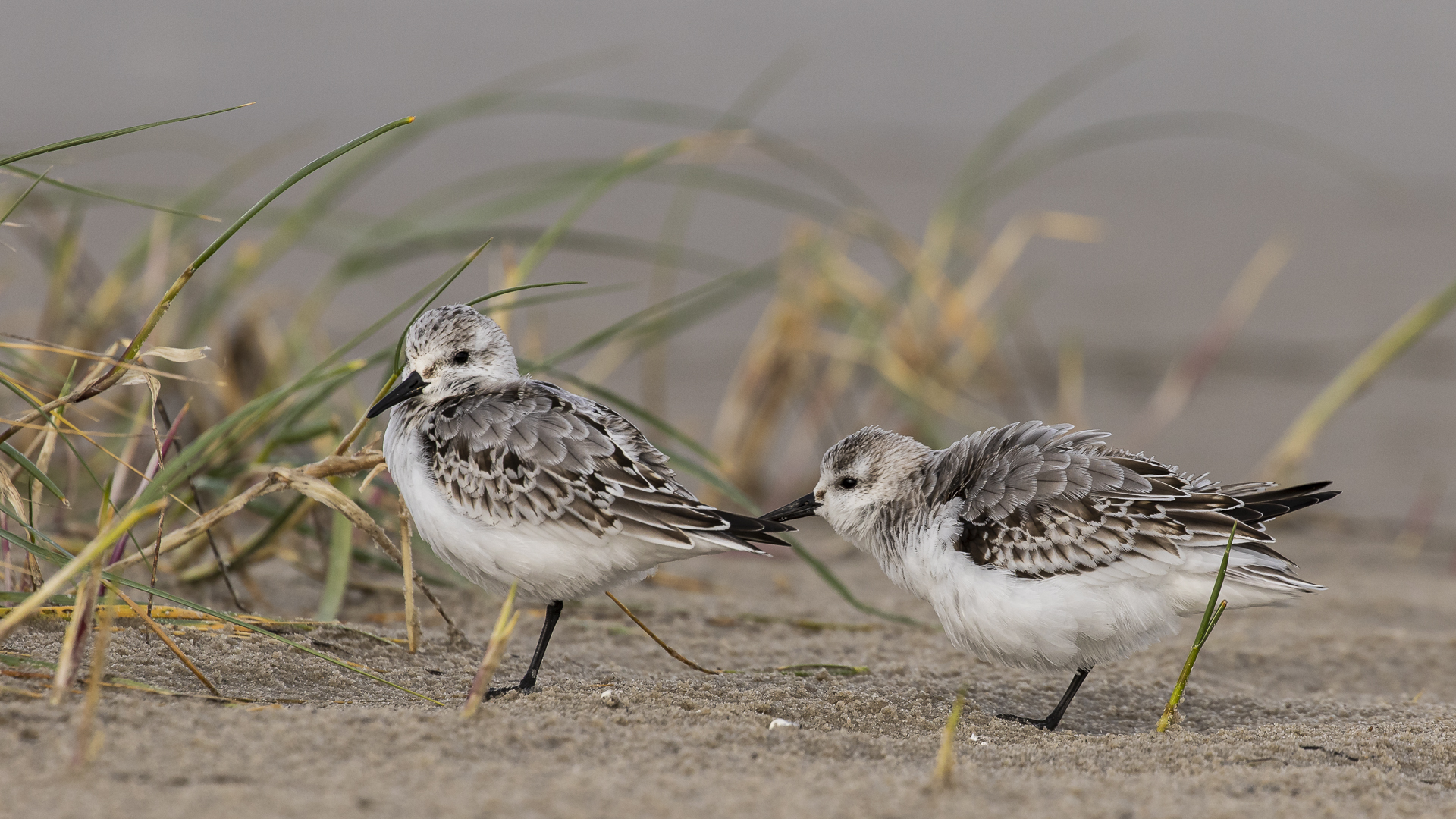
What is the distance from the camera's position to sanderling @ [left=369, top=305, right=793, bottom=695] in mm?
3586

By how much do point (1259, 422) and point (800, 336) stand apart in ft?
13.4

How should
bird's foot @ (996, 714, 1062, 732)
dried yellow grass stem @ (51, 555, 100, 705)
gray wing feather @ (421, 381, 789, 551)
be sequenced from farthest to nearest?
1. bird's foot @ (996, 714, 1062, 732)
2. gray wing feather @ (421, 381, 789, 551)
3. dried yellow grass stem @ (51, 555, 100, 705)

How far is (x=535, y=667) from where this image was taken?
3.81 metres

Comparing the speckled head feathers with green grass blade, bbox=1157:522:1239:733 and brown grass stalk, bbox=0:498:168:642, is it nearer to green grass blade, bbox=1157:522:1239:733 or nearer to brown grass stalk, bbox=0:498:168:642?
brown grass stalk, bbox=0:498:168:642

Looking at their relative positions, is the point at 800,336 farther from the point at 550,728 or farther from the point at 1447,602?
the point at 550,728

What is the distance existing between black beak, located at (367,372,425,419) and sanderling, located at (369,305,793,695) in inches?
0.7

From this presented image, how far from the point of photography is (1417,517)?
24.7 ft

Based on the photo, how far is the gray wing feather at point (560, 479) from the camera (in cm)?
357

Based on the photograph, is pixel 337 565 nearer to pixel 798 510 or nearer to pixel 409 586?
pixel 409 586

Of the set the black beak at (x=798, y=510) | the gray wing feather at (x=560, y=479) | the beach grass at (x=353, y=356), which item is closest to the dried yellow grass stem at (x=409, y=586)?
the beach grass at (x=353, y=356)

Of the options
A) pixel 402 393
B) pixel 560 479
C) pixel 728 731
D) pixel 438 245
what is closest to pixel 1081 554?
pixel 728 731

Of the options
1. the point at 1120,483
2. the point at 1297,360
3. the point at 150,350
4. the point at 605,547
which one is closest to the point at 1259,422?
the point at 1297,360

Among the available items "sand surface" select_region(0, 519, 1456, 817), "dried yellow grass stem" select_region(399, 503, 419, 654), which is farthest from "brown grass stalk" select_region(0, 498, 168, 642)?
"dried yellow grass stem" select_region(399, 503, 419, 654)

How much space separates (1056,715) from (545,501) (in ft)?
5.46
